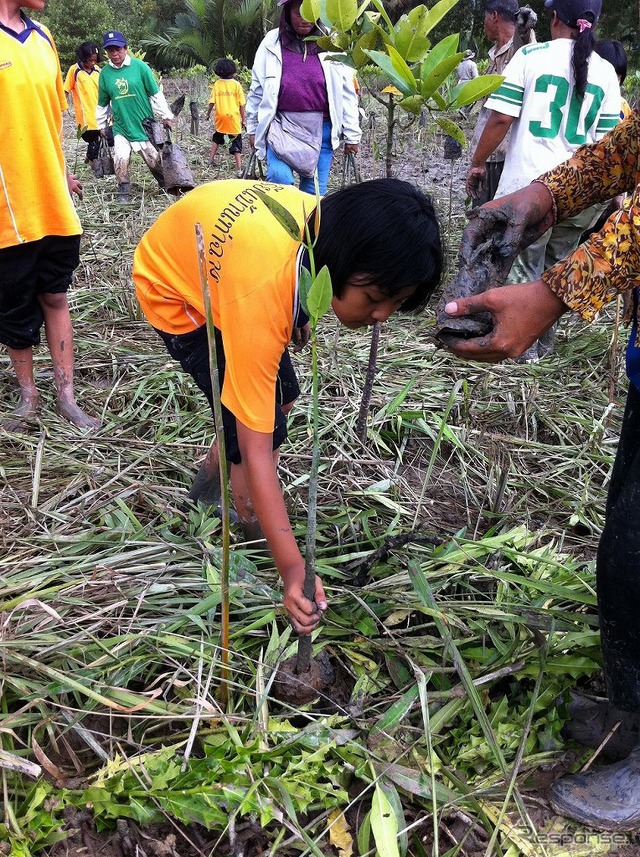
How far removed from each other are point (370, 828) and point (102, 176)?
6.73m

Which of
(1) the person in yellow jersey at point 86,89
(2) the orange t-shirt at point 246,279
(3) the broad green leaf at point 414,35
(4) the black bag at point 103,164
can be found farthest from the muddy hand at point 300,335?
(1) the person in yellow jersey at point 86,89

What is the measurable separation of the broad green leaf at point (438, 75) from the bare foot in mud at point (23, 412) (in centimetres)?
183

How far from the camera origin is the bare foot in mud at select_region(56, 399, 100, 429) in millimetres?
2637

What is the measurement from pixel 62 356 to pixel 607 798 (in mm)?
2294

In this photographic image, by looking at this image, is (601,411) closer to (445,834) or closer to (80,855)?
(445,834)

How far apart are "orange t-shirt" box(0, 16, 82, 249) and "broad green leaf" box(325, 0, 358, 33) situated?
48.5 inches

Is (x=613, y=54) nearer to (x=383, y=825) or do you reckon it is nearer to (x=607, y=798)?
(x=607, y=798)

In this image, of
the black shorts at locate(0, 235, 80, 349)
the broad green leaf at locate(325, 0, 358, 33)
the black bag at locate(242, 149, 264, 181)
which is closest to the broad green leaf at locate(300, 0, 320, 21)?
the broad green leaf at locate(325, 0, 358, 33)

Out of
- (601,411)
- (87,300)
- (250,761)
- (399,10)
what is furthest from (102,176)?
(399,10)

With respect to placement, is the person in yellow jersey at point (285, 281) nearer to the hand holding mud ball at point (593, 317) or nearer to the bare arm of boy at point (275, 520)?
the bare arm of boy at point (275, 520)

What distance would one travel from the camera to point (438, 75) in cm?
163

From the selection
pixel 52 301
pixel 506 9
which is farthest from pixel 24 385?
pixel 506 9

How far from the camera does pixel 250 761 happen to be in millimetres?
1322

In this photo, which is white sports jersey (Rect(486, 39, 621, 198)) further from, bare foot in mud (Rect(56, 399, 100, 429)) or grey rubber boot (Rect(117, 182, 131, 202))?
grey rubber boot (Rect(117, 182, 131, 202))
